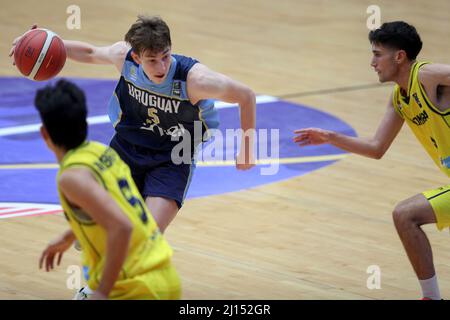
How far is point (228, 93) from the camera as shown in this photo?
6.56m

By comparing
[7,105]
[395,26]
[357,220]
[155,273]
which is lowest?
[155,273]

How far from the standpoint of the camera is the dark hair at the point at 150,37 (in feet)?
20.5

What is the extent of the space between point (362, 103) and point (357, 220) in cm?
404

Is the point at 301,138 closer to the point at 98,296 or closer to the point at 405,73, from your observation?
the point at 405,73

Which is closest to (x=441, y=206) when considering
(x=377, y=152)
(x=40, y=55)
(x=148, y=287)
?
(x=377, y=152)

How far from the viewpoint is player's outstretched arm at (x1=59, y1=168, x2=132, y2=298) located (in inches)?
171

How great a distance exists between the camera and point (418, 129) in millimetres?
6691

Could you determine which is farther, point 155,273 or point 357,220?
point 357,220

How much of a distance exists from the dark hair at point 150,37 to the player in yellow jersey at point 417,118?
113 cm

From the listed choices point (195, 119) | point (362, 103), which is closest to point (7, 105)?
point (362, 103)

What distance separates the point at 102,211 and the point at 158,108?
8.02ft

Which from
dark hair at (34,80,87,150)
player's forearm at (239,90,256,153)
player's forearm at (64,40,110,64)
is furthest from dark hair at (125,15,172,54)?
dark hair at (34,80,87,150)

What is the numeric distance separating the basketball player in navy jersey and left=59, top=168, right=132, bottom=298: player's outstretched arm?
6.60 feet

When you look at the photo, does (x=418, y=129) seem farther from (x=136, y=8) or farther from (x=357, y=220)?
(x=136, y=8)
